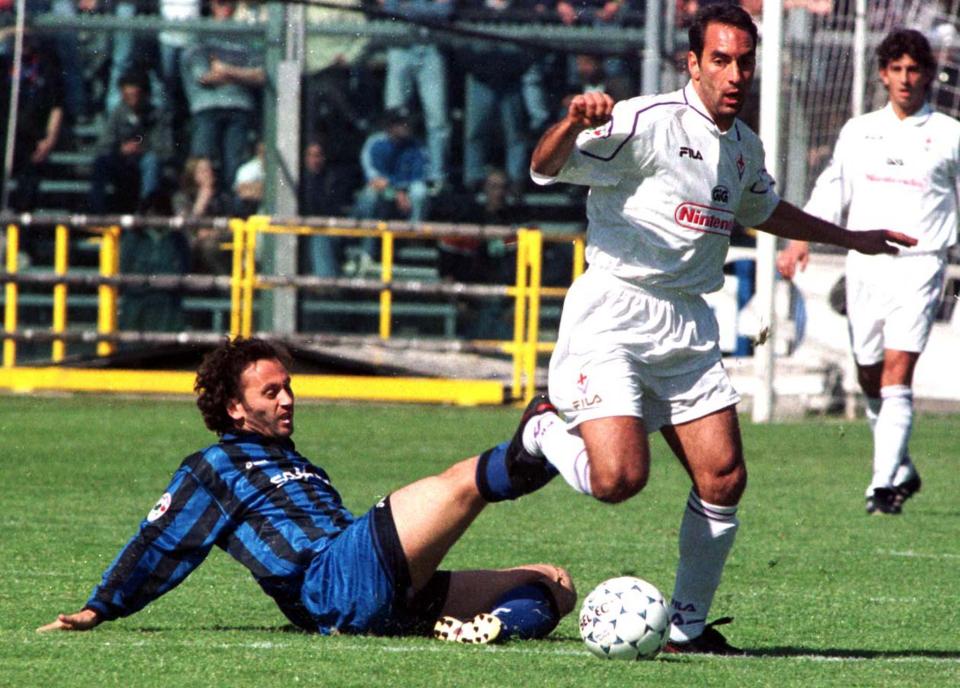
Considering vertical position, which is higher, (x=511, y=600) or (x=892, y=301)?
(x=892, y=301)

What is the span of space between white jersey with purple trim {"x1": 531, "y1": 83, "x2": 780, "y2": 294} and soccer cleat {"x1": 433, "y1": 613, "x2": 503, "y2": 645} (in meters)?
1.14

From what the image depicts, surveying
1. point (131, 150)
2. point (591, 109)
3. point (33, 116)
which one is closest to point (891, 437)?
point (591, 109)

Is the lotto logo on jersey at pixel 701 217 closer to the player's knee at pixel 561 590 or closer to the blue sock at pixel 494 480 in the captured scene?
the blue sock at pixel 494 480

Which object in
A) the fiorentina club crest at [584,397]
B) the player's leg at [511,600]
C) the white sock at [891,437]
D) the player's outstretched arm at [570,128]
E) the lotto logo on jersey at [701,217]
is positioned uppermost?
the player's outstretched arm at [570,128]

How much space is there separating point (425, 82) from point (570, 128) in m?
13.4

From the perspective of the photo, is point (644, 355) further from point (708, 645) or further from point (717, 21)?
point (717, 21)

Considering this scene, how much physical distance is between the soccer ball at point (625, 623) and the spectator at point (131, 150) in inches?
550

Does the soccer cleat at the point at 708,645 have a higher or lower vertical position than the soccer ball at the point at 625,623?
lower

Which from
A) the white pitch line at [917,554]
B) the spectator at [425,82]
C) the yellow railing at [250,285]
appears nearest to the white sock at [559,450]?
the white pitch line at [917,554]

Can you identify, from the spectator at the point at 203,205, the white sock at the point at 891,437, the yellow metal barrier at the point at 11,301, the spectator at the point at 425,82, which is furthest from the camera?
the spectator at the point at 425,82

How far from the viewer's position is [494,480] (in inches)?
219

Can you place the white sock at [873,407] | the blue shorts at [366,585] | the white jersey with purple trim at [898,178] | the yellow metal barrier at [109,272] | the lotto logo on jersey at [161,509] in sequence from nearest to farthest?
1. the blue shorts at [366,585]
2. the lotto logo on jersey at [161,509]
3. the white jersey with purple trim at [898,178]
4. the white sock at [873,407]
5. the yellow metal barrier at [109,272]

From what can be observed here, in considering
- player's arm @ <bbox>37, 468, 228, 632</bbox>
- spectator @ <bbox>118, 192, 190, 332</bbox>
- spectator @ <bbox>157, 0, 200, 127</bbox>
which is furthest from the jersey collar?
spectator @ <bbox>157, 0, 200, 127</bbox>

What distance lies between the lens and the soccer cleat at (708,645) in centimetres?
582
